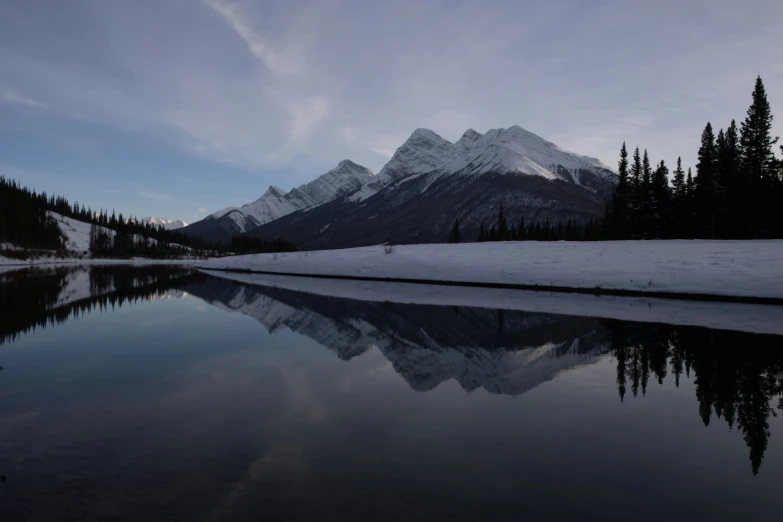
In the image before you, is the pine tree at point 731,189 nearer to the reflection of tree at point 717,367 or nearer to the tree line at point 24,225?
the reflection of tree at point 717,367

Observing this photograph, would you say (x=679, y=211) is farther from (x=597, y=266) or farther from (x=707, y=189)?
(x=597, y=266)

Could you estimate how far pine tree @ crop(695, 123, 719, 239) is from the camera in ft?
199

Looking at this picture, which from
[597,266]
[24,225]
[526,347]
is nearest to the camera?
[526,347]

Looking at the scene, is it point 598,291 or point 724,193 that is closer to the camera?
point 598,291

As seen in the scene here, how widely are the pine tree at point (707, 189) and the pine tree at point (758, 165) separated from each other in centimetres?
371

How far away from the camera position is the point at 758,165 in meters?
59.8

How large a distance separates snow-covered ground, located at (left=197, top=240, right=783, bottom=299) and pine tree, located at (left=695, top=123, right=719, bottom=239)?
2940 cm

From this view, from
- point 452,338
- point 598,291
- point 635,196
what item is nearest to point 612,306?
point 598,291

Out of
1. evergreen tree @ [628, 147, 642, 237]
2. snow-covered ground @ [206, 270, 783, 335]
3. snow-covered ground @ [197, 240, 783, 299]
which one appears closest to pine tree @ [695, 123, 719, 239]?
evergreen tree @ [628, 147, 642, 237]

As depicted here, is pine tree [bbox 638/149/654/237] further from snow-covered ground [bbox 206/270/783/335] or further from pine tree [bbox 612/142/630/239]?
snow-covered ground [bbox 206/270/783/335]

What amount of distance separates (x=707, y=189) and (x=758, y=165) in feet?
22.4

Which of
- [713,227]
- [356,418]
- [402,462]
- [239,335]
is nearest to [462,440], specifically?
[402,462]

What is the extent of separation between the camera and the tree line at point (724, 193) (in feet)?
193

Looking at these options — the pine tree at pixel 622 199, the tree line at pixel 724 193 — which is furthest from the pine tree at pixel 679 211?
the pine tree at pixel 622 199
